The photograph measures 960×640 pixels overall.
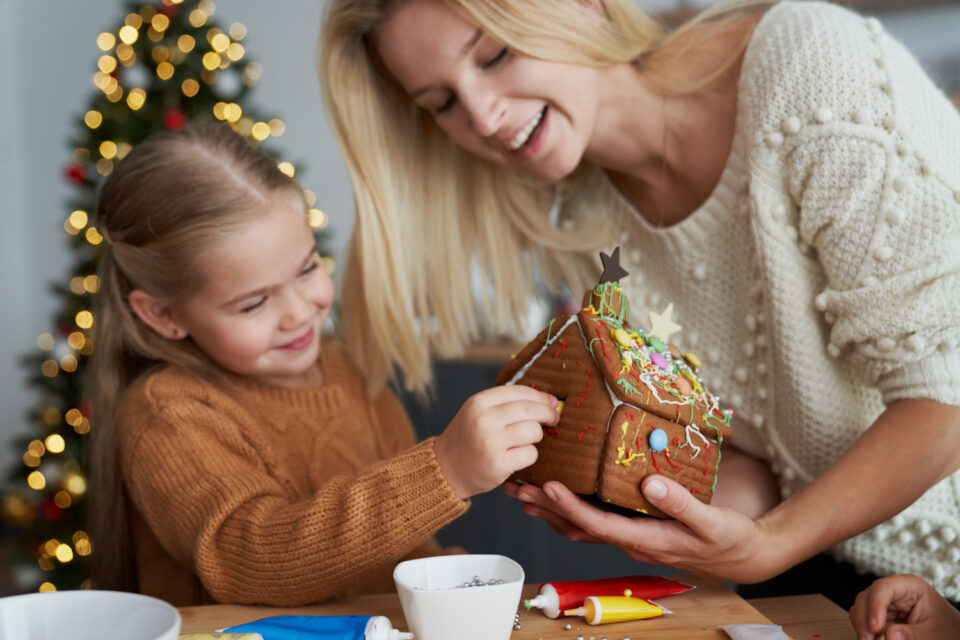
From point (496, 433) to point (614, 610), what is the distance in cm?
21

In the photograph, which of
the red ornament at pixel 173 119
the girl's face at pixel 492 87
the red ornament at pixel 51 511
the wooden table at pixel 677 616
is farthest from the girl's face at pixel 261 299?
the red ornament at pixel 51 511

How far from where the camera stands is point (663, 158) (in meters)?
1.43

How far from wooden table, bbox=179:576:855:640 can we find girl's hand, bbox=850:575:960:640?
1.5 inches

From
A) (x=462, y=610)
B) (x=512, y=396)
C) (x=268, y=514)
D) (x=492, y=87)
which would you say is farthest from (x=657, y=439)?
(x=492, y=87)

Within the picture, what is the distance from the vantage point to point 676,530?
0.94 meters

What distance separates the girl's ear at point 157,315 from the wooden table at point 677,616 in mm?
512

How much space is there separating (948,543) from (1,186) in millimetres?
4693

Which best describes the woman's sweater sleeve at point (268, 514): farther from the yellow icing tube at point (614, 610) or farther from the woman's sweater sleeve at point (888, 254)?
the woman's sweater sleeve at point (888, 254)

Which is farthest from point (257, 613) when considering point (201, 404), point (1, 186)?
point (1, 186)

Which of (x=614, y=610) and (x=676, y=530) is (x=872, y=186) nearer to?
(x=676, y=530)

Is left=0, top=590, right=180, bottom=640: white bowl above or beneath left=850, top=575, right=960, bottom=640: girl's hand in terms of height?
above

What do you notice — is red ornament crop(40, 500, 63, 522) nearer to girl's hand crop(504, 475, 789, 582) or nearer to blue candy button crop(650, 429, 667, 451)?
girl's hand crop(504, 475, 789, 582)

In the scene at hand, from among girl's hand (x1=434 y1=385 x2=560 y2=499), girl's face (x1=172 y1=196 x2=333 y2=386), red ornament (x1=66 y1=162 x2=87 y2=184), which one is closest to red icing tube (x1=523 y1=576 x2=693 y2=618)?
girl's hand (x1=434 y1=385 x2=560 y2=499)

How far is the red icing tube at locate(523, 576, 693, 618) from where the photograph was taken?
0.87 meters
